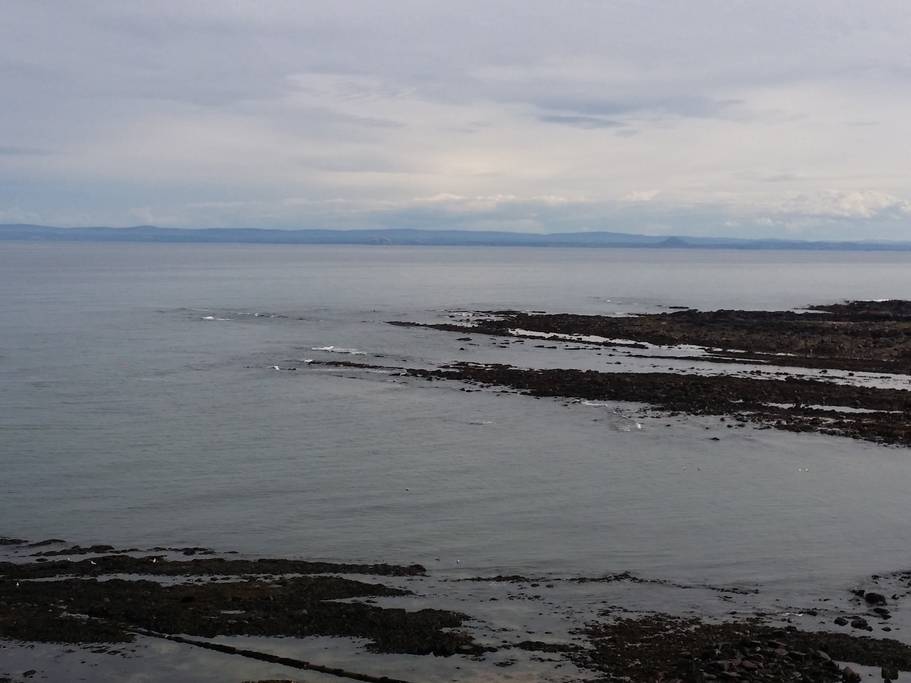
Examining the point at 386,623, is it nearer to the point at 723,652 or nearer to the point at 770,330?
the point at 723,652

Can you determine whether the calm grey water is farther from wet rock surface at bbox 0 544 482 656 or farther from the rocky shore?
wet rock surface at bbox 0 544 482 656

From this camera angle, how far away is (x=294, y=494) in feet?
81.8

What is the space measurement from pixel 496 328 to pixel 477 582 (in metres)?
50.1

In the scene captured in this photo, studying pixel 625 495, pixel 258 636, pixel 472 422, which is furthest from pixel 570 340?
pixel 258 636

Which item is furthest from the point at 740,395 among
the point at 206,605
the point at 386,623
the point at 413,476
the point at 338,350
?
the point at 206,605

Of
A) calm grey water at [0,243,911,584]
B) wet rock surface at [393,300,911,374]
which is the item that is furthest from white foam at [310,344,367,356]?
wet rock surface at [393,300,911,374]

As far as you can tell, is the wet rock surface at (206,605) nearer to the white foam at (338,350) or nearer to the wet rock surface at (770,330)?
the white foam at (338,350)

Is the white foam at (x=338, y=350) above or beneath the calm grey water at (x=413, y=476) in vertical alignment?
above

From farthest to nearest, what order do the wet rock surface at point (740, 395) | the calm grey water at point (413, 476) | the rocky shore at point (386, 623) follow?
the wet rock surface at point (740, 395)
the calm grey water at point (413, 476)
the rocky shore at point (386, 623)

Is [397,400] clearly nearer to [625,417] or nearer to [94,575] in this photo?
[625,417]

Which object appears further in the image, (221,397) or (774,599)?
(221,397)

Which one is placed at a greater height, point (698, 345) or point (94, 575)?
point (698, 345)

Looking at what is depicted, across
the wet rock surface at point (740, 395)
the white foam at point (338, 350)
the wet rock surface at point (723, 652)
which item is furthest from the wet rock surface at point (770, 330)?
the wet rock surface at point (723, 652)

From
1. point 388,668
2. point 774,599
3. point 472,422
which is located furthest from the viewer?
point 472,422
